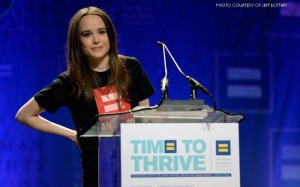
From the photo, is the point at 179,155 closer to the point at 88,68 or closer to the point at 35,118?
the point at 88,68

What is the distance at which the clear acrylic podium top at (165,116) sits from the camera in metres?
1.59

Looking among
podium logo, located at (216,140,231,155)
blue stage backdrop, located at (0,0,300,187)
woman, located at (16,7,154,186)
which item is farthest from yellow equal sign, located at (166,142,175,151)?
blue stage backdrop, located at (0,0,300,187)

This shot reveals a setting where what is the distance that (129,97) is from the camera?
2.22 metres

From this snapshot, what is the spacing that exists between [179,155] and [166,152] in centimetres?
4

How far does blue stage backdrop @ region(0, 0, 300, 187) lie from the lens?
338 cm

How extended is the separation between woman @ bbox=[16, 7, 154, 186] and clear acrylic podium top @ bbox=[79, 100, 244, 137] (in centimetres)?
50

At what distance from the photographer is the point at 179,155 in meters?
1.55

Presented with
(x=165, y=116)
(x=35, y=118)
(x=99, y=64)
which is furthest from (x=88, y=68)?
(x=165, y=116)

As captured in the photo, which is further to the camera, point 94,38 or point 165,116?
point 94,38

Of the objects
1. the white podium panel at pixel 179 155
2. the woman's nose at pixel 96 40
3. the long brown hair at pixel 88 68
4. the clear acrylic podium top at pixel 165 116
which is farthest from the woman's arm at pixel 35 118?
the white podium panel at pixel 179 155

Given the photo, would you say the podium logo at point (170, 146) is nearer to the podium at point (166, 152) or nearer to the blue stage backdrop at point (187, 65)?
the podium at point (166, 152)

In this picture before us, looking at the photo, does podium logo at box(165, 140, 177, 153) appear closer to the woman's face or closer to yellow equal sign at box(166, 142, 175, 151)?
yellow equal sign at box(166, 142, 175, 151)

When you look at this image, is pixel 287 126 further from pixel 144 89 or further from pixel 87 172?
pixel 87 172

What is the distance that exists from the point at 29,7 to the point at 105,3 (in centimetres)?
48
